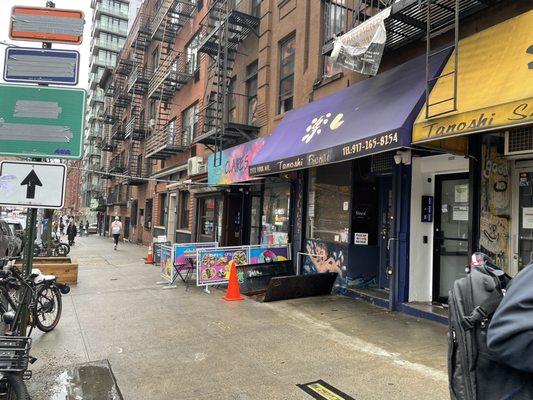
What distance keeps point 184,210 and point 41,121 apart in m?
16.5

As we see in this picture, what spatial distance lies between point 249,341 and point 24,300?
9.86ft

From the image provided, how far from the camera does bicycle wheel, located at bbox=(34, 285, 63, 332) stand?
639 cm

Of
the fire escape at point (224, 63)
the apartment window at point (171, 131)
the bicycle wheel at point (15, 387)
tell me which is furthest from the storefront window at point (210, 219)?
the bicycle wheel at point (15, 387)

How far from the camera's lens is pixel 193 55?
65.7 feet

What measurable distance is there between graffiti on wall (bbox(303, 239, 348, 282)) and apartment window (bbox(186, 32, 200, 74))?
12.3 m

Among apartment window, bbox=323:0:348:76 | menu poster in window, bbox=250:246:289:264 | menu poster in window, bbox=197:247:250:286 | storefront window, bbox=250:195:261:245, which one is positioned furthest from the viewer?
storefront window, bbox=250:195:261:245

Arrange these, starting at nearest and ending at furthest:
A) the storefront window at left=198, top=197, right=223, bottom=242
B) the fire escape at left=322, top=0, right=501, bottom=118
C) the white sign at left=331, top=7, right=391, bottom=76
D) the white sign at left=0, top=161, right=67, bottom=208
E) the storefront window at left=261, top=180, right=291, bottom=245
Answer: the white sign at left=0, top=161, right=67, bottom=208 → the fire escape at left=322, top=0, right=501, bottom=118 → the white sign at left=331, top=7, right=391, bottom=76 → the storefront window at left=261, top=180, right=291, bottom=245 → the storefront window at left=198, top=197, right=223, bottom=242

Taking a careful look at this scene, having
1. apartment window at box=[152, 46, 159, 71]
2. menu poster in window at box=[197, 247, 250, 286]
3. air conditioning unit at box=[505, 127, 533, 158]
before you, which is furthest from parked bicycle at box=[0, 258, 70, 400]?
apartment window at box=[152, 46, 159, 71]

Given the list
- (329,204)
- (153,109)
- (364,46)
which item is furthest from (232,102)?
(153,109)

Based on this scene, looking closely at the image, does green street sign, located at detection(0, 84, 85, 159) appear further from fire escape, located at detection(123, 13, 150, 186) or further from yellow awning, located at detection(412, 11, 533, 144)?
fire escape, located at detection(123, 13, 150, 186)

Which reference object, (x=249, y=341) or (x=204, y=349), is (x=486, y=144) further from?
(x=204, y=349)

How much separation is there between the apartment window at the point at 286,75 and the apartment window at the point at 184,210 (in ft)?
29.8

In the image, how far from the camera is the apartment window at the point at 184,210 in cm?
1987

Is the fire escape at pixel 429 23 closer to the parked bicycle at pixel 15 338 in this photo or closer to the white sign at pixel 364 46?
the white sign at pixel 364 46
